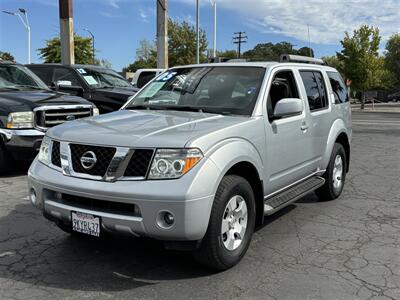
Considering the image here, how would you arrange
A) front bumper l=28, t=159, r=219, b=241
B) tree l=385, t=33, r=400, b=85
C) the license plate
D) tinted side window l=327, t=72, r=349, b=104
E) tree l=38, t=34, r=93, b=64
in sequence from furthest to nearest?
tree l=385, t=33, r=400, b=85 < tree l=38, t=34, r=93, b=64 < tinted side window l=327, t=72, r=349, b=104 < the license plate < front bumper l=28, t=159, r=219, b=241

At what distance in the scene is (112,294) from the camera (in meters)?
3.65

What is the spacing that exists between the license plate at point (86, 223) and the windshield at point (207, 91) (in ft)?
5.27

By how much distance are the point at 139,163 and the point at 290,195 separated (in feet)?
6.87

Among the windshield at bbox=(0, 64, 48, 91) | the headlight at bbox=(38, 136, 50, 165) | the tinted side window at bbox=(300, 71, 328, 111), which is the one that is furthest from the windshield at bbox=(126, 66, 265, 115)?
the windshield at bbox=(0, 64, 48, 91)

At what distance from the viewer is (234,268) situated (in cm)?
416

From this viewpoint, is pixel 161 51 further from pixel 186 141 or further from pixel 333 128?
pixel 186 141

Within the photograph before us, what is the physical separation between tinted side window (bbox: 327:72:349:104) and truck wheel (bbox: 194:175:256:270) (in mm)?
3186

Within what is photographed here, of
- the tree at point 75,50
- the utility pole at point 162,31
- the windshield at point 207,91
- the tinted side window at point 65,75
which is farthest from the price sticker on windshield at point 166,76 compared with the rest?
the tree at point 75,50

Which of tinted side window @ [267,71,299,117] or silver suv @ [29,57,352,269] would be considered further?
tinted side window @ [267,71,299,117]

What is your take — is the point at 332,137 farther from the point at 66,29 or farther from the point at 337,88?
the point at 66,29

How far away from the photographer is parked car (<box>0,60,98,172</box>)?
7758 mm

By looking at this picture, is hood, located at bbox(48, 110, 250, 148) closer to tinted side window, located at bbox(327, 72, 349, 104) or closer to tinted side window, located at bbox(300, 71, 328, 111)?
tinted side window, located at bbox(300, 71, 328, 111)

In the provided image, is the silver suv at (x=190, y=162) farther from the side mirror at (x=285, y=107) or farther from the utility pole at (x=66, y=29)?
the utility pole at (x=66, y=29)

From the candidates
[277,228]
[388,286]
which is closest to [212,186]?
[388,286]
